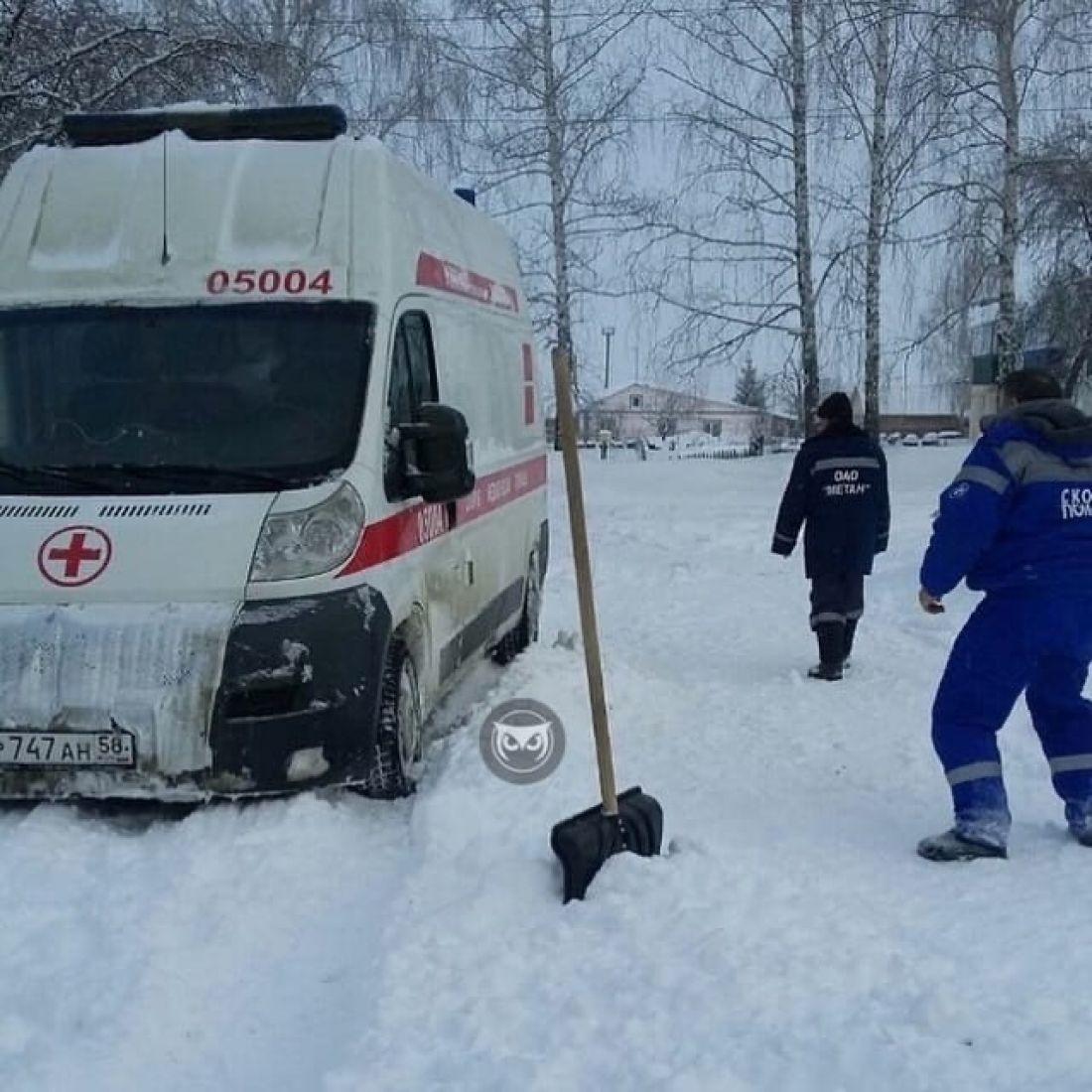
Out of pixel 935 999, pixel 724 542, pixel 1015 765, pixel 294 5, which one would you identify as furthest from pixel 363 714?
pixel 294 5

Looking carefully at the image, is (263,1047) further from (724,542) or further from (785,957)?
(724,542)

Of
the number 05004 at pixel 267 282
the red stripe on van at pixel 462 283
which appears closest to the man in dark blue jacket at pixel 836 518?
the red stripe on van at pixel 462 283

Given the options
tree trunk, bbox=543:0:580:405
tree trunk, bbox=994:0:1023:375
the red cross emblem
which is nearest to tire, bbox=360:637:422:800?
the red cross emblem

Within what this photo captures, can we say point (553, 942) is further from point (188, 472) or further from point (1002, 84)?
point (1002, 84)


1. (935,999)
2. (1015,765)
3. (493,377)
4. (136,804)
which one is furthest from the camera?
(493,377)

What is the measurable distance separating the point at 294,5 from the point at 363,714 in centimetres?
2099

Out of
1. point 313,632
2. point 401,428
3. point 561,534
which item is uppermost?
point 401,428

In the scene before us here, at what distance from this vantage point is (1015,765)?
20.2ft

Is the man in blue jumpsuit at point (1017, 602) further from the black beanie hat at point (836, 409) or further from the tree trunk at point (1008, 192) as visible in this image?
the tree trunk at point (1008, 192)

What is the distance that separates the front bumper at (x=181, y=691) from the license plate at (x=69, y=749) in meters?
0.03

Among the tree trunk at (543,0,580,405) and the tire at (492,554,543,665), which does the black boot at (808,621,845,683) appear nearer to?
the tire at (492,554,543,665)

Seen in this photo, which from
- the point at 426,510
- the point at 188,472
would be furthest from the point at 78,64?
the point at 188,472

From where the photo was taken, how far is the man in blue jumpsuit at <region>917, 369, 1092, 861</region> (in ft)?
15.5

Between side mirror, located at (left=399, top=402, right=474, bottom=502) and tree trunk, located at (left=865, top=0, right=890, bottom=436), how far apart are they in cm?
1955
